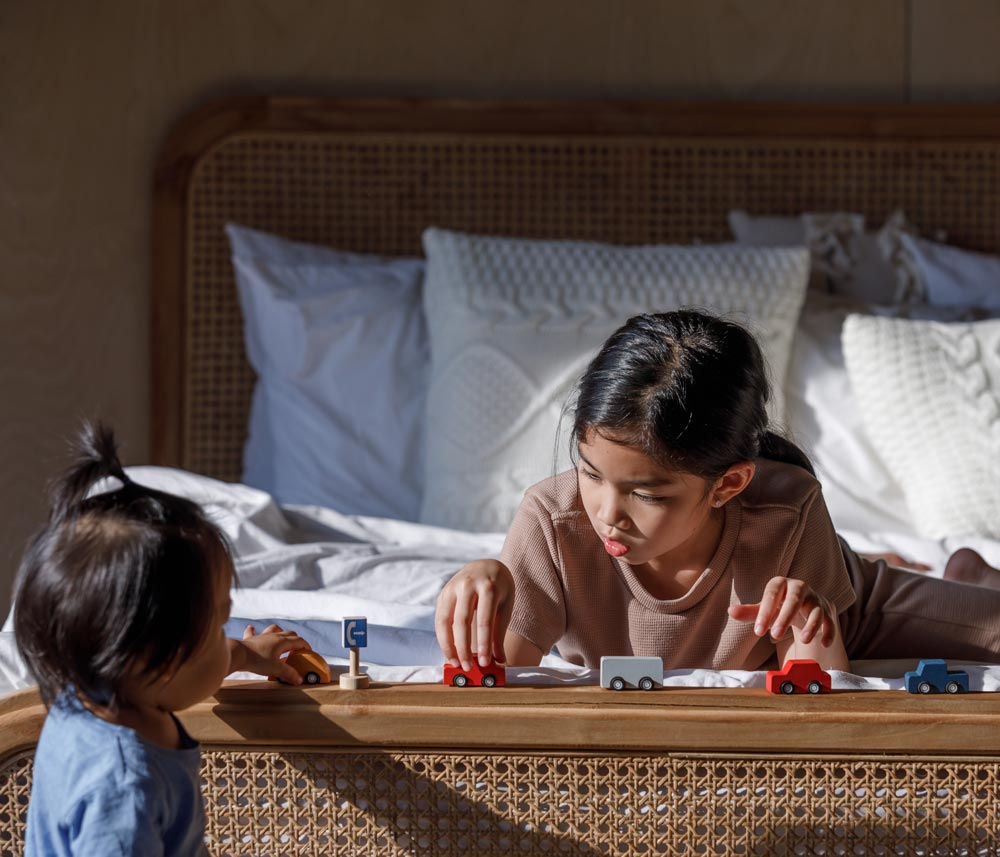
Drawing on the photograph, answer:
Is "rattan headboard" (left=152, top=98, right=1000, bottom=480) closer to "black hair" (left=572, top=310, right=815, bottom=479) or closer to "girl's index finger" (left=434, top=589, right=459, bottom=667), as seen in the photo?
"black hair" (left=572, top=310, right=815, bottom=479)

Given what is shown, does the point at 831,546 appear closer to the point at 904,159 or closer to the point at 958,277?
the point at 958,277

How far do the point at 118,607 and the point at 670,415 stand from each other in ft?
Answer: 1.68

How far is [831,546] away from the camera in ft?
4.05

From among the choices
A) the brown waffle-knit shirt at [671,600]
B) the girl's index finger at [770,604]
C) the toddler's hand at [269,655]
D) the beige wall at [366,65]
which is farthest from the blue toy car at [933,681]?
the beige wall at [366,65]

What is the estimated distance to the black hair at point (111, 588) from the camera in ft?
2.58

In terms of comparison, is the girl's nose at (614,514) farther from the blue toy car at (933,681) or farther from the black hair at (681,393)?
the blue toy car at (933,681)

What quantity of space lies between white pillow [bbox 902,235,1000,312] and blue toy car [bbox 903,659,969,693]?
51.9 inches

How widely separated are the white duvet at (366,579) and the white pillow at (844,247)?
2.01 ft

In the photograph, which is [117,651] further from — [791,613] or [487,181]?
[487,181]

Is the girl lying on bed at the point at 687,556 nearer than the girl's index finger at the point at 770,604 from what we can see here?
No

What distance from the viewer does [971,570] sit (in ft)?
4.71

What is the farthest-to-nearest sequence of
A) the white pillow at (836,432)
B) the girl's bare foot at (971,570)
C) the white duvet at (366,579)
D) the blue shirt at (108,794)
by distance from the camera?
the white pillow at (836,432) → the girl's bare foot at (971,570) → the white duvet at (366,579) → the blue shirt at (108,794)

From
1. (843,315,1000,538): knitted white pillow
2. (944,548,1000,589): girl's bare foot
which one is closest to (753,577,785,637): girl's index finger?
(944,548,1000,589): girl's bare foot

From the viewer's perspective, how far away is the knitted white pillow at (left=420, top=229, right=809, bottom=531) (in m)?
1.92
